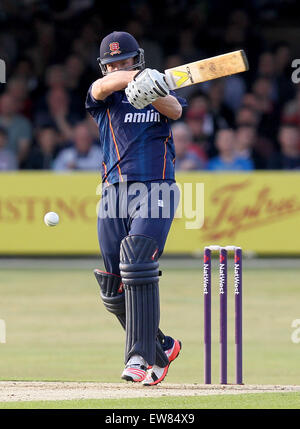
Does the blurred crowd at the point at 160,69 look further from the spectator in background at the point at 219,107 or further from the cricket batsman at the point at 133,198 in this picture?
the cricket batsman at the point at 133,198

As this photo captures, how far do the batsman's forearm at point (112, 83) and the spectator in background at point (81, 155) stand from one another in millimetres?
8323

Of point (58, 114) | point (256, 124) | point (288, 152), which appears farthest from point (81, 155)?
point (288, 152)

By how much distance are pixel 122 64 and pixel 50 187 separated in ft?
26.6

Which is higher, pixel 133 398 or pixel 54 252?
pixel 54 252

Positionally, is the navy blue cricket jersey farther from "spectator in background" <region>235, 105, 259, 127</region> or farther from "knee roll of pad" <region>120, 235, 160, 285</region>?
"spectator in background" <region>235, 105, 259, 127</region>

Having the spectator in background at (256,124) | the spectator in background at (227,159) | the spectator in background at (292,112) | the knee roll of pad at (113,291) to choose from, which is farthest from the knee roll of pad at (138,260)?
the spectator in background at (292,112)

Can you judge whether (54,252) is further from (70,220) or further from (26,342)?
Answer: (26,342)

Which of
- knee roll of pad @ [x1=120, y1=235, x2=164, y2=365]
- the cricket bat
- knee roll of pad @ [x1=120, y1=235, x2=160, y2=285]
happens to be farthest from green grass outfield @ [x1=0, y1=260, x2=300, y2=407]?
the cricket bat

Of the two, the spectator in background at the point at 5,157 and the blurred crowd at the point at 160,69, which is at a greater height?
the blurred crowd at the point at 160,69

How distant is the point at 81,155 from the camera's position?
14.6 meters

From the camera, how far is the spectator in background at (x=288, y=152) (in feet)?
48.1

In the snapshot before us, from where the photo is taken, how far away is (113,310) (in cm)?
638

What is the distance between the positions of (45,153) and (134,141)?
8.81 metres

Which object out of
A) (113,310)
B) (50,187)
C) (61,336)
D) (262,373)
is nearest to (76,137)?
(50,187)
